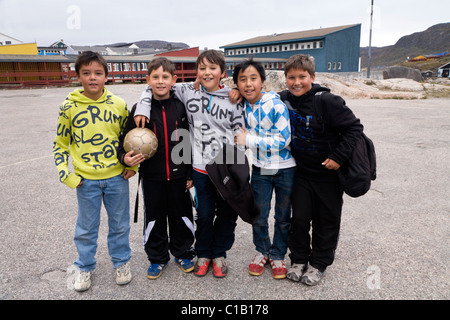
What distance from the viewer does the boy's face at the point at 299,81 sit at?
2789mm

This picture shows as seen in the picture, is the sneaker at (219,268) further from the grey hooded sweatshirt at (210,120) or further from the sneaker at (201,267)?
the grey hooded sweatshirt at (210,120)

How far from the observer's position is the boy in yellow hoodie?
9.09 feet

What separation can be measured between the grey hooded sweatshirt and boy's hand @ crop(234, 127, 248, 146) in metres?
0.07

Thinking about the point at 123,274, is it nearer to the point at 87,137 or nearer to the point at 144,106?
the point at 87,137

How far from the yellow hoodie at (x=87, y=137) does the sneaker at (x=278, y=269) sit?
5.48 ft

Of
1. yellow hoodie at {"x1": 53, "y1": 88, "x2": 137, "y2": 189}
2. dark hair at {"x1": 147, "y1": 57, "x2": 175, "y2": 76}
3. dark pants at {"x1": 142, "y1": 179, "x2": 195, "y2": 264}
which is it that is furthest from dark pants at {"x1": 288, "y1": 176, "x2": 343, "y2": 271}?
yellow hoodie at {"x1": 53, "y1": 88, "x2": 137, "y2": 189}

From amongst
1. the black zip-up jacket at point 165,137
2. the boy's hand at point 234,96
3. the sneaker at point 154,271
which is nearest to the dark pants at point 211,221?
the black zip-up jacket at point 165,137

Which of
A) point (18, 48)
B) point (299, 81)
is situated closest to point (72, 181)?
point (299, 81)

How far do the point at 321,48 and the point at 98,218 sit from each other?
4625 centimetres

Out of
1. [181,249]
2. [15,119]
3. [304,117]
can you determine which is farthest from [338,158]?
[15,119]

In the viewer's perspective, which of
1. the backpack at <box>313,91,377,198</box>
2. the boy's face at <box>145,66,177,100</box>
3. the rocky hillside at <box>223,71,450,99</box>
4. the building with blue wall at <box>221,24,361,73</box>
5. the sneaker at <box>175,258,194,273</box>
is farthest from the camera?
the building with blue wall at <box>221,24,361,73</box>

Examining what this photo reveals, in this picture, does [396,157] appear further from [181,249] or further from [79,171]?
[79,171]

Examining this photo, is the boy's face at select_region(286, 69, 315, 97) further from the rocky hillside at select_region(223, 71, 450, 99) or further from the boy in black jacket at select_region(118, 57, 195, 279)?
the rocky hillside at select_region(223, 71, 450, 99)

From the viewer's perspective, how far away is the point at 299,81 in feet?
9.20
